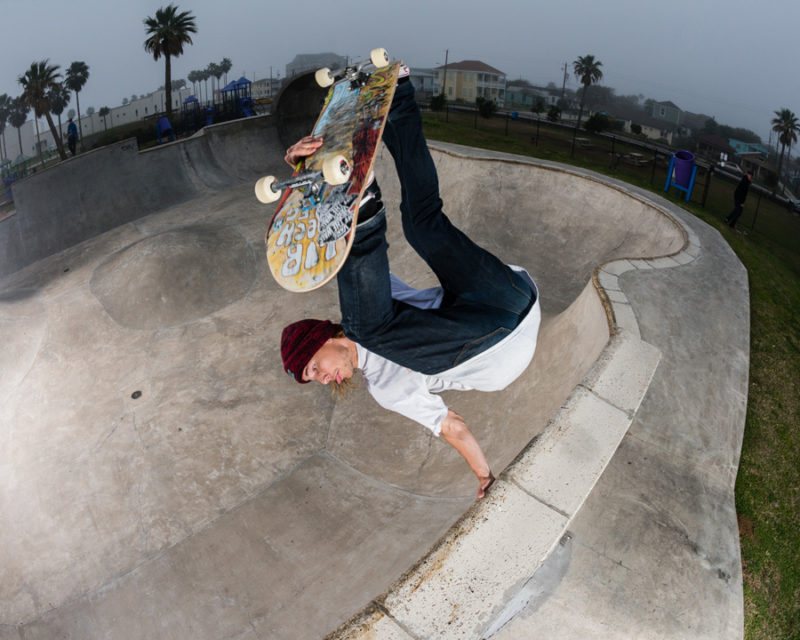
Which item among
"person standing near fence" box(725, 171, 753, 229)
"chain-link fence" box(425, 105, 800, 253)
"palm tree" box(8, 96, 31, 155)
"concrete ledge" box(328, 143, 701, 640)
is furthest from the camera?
"palm tree" box(8, 96, 31, 155)

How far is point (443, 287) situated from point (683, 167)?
14252 mm

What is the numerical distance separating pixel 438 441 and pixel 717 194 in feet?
66.6

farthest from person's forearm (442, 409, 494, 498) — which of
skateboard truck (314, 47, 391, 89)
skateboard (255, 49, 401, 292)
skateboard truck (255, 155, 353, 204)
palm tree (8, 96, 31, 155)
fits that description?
palm tree (8, 96, 31, 155)

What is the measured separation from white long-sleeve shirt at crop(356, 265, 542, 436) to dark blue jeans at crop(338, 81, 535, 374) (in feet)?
0.29

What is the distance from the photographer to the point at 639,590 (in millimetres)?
→ 3086

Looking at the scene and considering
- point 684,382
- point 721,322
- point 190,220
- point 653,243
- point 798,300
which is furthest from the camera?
point 190,220

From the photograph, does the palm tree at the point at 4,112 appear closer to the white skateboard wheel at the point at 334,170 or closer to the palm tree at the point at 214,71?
the white skateboard wheel at the point at 334,170

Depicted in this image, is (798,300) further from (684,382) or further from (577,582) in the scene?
(577,582)

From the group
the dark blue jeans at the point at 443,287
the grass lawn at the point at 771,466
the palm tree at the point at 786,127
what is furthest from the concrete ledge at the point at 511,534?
the palm tree at the point at 786,127

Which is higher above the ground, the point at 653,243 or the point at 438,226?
the point at 438,226

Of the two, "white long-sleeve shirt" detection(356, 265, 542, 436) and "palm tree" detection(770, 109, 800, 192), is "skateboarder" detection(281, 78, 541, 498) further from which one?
"palm tree" detection(770, 109, 800, 192)

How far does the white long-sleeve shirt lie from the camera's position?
338cm

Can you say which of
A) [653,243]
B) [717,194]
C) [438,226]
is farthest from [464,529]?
[717,194]

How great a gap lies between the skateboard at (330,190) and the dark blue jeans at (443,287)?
8.8 inches
